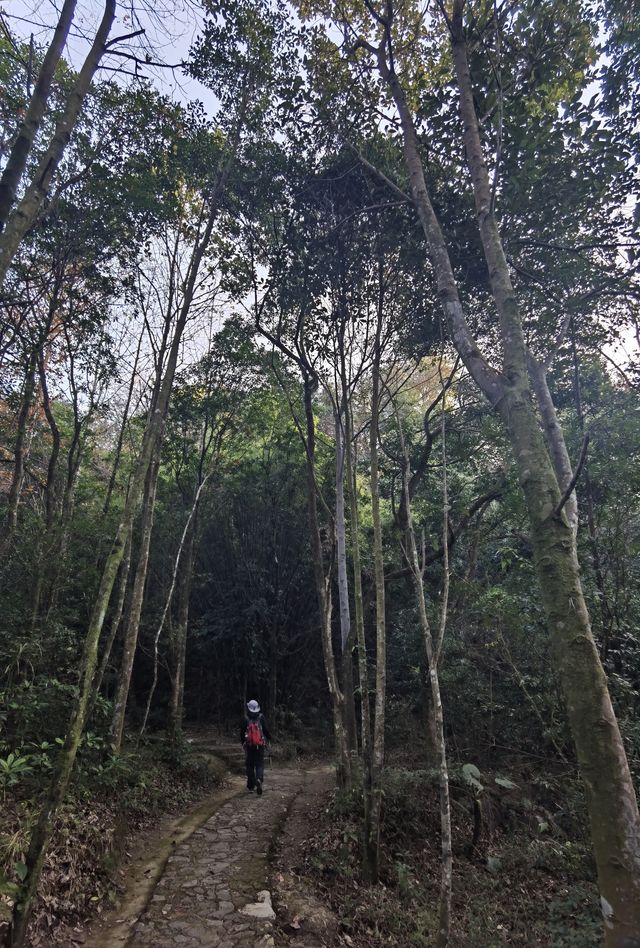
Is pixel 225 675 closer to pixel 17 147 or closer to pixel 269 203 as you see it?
pixel 269 203

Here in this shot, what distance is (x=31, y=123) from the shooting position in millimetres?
3396

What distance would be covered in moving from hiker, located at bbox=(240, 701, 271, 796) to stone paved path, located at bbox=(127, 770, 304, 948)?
1268 mm

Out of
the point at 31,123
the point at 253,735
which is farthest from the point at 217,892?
the point at 31,123

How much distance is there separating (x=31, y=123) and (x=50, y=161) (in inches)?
9.4

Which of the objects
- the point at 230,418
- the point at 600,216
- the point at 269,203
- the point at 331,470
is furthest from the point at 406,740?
the point at 269,203

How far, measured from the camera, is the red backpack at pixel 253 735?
28.5 ft

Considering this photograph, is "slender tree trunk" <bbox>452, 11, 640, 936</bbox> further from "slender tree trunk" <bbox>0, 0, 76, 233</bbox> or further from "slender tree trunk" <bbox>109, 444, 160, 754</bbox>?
"slender tree trunk" <bbox>109, 444, 160, 754</bbox>

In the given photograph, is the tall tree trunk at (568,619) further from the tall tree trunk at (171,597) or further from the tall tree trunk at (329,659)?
the tall tree trunk at (171,597)

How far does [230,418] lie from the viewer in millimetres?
13055

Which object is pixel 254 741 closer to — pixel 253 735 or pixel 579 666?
pixel 253 735

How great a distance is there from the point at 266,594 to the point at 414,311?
409 inches

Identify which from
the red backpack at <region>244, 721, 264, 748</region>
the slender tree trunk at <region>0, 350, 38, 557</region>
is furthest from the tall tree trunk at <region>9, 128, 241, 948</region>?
the red backpack at <region>244, 721, 264, 748</region>

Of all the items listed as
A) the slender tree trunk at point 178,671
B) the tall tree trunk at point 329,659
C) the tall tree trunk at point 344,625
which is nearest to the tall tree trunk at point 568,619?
the tall tree trunk at point 344,625

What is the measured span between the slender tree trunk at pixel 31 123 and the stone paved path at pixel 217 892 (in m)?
5.79
